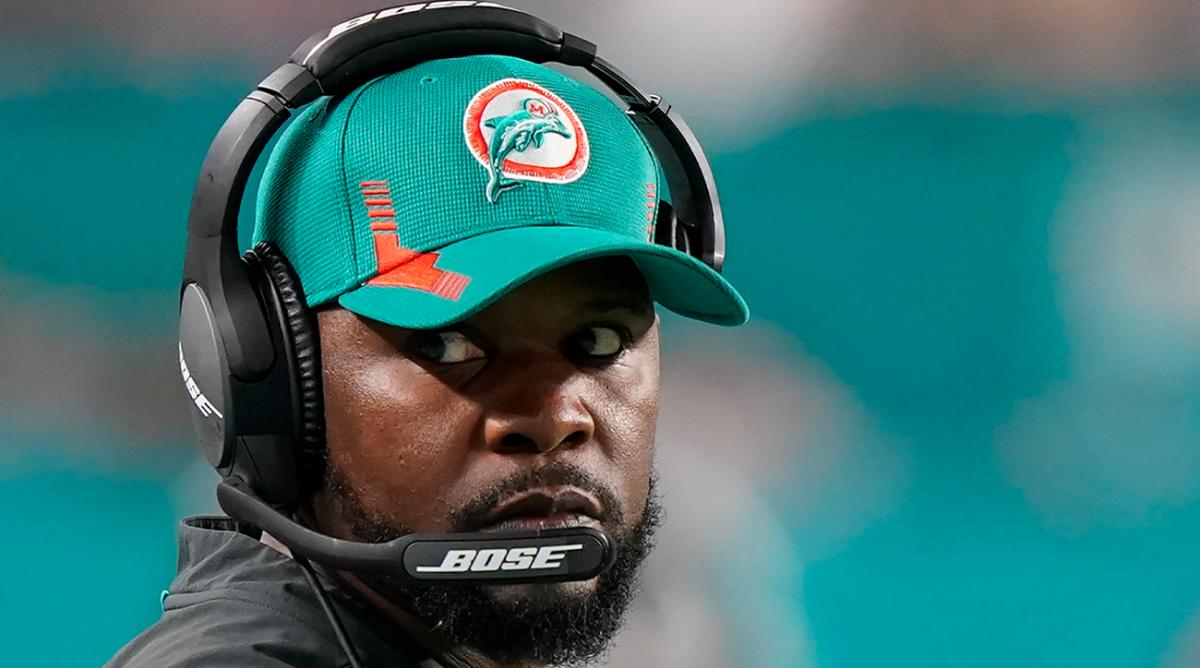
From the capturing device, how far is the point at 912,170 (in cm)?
181

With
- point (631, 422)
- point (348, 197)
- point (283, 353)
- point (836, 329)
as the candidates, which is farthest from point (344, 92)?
point (836, 329)

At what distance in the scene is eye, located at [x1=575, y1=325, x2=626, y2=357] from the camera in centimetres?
105

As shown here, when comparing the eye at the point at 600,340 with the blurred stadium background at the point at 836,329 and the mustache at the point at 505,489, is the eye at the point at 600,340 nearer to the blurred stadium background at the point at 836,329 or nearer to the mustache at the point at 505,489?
the mustache at the point at 505,489

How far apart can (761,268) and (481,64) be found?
75 centimetres

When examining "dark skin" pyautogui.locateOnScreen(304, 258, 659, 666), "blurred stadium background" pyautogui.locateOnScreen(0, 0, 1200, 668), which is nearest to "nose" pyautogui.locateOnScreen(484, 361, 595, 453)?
"dark skin" pyautogui.locateOnScreen(304, 258, 659, 666)

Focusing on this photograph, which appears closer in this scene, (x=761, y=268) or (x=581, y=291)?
(x=581, y=291)

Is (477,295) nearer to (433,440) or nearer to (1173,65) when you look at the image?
(433,440)

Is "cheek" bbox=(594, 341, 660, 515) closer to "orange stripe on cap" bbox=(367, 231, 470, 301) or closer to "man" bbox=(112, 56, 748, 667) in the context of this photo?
"man" bbox=(112, 56, 748, 667)

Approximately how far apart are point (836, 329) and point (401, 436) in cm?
87

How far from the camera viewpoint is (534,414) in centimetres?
99

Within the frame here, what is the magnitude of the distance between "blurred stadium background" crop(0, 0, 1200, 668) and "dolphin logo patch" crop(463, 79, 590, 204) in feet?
2.38

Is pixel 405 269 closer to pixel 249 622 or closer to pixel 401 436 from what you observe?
pixel 401 436

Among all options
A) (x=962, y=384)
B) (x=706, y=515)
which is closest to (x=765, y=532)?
(x=706, y=515)

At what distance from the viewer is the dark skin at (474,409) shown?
1.00 m
